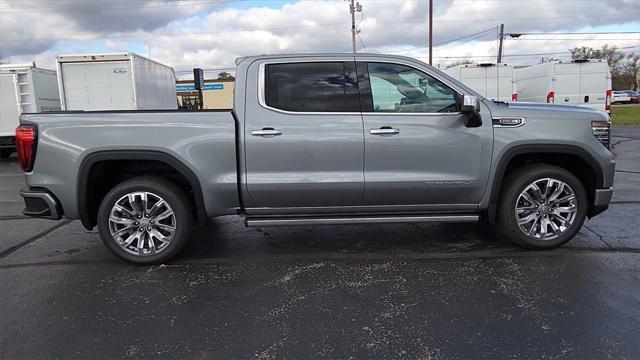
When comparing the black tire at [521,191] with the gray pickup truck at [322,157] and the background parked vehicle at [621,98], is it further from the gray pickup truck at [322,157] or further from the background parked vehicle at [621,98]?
the background parked vehicle at [621,98]

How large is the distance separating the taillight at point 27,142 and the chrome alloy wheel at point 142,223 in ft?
2.81

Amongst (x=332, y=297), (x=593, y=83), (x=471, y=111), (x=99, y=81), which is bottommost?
(x=332, y=297)

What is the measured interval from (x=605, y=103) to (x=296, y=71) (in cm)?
1529

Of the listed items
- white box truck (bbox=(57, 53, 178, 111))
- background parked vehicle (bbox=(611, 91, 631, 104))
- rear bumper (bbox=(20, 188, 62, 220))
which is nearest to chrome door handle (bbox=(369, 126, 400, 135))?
rear bumper (bbox=(20, 188, 62, 220))

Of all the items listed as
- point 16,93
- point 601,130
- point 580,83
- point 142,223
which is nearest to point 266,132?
point 142,223

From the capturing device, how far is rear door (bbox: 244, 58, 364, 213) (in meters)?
4.60

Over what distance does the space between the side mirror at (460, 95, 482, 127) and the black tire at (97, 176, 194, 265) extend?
2692mm

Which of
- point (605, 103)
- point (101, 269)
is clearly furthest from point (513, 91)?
point (101, 269)

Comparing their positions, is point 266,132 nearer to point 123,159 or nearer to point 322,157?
point 322,157

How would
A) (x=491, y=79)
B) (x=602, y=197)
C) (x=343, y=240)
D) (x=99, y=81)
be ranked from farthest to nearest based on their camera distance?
(x=491, y=79), (x=99, y=81), (x=343, y=240), (x=602, y=197)

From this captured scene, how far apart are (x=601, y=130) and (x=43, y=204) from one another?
5254mm

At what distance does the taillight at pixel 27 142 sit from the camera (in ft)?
14.9

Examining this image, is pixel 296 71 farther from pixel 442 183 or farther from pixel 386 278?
pixel 386 278

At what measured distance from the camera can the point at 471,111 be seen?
4562 millimetres
